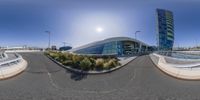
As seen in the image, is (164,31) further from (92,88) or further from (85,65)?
(92,88)

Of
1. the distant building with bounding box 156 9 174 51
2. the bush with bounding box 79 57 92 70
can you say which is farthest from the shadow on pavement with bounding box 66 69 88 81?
the distant building with bounding box 156 9 174 51

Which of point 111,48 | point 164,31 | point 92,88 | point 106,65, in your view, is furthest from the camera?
point 164,31

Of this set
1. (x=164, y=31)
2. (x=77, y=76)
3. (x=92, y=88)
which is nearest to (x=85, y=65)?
(x=77, y=76)

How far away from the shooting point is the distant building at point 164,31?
66.0 m

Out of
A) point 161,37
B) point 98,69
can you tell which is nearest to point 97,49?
point 161,37

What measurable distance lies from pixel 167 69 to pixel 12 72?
991cm

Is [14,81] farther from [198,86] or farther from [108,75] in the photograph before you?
[198,86]

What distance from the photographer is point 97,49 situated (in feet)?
192

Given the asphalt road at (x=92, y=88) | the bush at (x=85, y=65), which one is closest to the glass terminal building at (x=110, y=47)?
the bush at (x=85, y=65)

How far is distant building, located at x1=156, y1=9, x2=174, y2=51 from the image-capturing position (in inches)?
2598

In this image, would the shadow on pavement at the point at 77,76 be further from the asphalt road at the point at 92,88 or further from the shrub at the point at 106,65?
the shrub at the point at 106,65

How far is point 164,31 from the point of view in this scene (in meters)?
66.2

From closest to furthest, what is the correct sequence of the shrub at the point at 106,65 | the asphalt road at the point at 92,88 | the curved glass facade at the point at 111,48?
the asphalt road at the point at 92,88
the shrub at the point at 106,65
the curved glass facade at the point at 111,48

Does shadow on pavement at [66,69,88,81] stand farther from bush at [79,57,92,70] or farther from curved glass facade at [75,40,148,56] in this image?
curved glass facade at [75,40,148,56]
